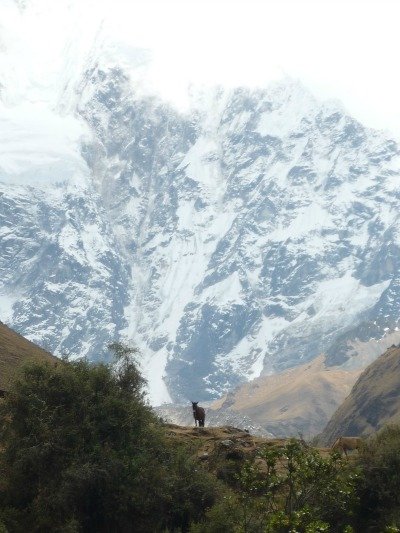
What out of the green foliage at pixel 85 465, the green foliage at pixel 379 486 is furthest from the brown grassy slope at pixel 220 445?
the green foliage at pixel 379 486

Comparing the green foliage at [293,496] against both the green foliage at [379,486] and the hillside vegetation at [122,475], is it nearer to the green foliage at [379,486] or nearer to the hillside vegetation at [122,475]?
the hillside vegetation at [122,475]

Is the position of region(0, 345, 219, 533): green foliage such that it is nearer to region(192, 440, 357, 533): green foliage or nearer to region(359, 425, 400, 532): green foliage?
region(192, 440, 357, 533): green foliage

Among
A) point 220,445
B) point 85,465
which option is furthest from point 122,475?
point 220,445

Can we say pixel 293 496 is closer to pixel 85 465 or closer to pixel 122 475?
pixel 122 475

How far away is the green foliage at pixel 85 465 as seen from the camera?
39406mm

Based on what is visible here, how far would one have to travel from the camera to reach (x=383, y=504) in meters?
40.7

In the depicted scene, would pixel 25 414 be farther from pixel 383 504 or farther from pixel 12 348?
pixel 12 348

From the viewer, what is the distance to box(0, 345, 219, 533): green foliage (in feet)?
129

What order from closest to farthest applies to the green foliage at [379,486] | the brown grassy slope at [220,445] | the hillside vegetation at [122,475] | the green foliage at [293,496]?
the green foliage at [293,496] → the hillside vegetation at [122,475] → the green foliage at [379,486] → the brown grassy slope at [220,445]

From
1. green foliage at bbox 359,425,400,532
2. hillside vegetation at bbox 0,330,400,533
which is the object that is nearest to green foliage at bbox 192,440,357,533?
hillside vegetation at bbox 0,330,400,533

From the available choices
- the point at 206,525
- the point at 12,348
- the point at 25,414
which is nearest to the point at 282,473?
the point at 206,525

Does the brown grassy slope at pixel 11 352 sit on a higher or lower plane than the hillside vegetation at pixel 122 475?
higher

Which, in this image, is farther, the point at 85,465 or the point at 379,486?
the point at 379,486

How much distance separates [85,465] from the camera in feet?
130
